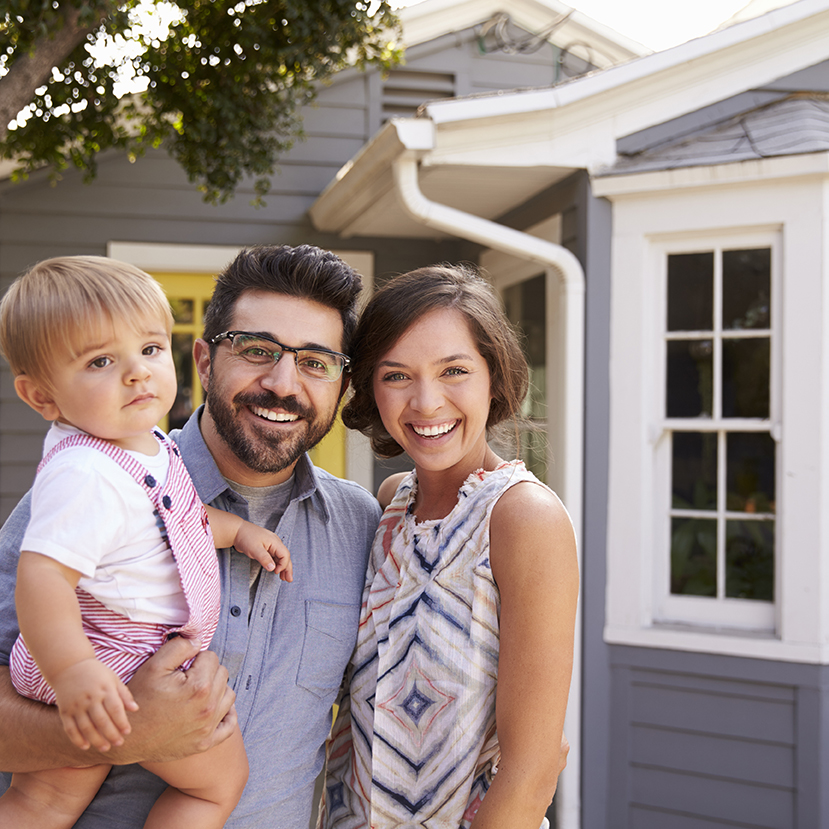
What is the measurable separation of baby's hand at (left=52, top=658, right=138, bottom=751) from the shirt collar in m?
0.52

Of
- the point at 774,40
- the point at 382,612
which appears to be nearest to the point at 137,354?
the point at 382,612

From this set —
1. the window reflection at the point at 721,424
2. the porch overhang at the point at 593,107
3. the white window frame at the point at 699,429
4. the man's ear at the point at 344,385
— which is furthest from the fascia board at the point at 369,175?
the man's ear at the point at 344,385

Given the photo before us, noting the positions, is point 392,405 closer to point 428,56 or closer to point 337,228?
point 337,228

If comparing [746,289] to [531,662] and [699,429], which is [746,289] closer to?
[699,429]

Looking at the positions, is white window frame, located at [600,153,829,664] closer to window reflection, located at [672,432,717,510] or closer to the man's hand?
window reflection, located at [672,432,717,510]

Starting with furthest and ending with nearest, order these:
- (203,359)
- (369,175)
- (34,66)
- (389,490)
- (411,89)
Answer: (411,89), (369,175), (34,66), (389,490), (203,359)

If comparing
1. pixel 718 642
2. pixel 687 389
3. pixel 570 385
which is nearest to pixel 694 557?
pixel 718 642

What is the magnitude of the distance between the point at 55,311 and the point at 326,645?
0.82 m

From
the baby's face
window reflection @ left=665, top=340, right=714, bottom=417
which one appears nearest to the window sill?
window reflection @ left=665, top=340, right=714, bottom=417

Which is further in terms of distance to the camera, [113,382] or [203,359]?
[203,359]

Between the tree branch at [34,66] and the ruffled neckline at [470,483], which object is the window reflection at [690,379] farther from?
the tree branch at [34,66]

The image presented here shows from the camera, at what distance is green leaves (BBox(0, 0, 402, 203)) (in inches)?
141

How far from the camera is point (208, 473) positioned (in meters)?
1.67

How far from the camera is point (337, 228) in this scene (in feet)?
15.8
